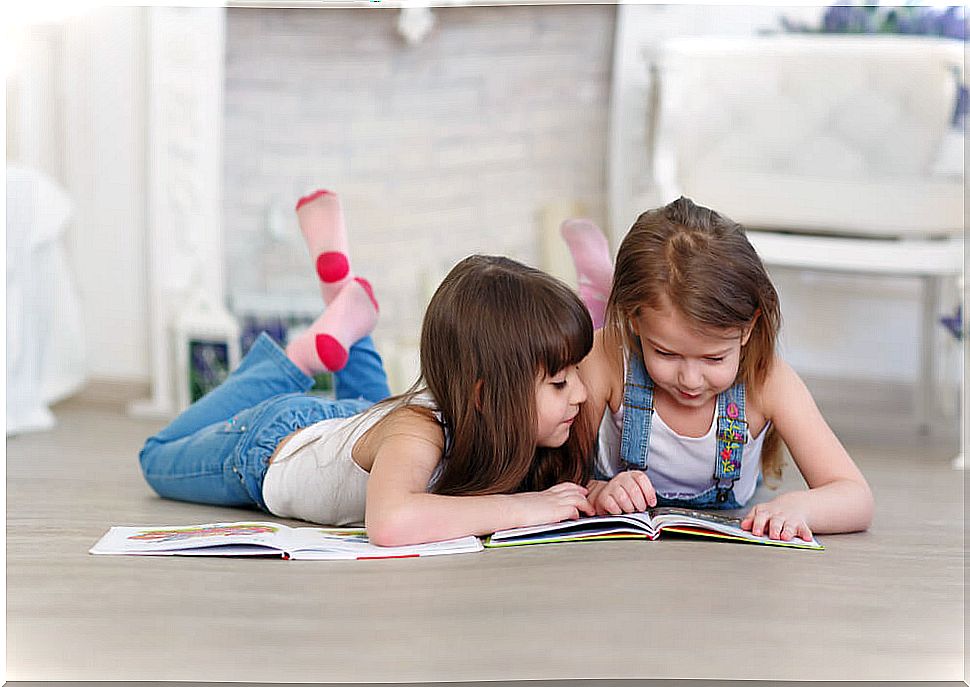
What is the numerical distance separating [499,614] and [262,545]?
28 cm

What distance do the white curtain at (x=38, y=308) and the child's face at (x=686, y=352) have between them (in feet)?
4.73

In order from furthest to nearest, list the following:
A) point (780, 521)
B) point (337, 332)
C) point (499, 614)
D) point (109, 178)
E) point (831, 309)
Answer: point (831, 309)
point (109, 178)
point (337, 332)
point (780, 521)
point (499, 614)

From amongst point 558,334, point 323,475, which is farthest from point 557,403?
point 323,475

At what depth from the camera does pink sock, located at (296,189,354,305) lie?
1.57 metres

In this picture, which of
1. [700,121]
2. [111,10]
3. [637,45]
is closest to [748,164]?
[700,121]

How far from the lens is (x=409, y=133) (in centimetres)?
284

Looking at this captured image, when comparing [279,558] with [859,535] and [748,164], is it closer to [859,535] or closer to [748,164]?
[859,535]

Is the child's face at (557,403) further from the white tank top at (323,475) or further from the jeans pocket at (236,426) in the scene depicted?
the jeans pocket at (236,426)

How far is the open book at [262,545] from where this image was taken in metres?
1.01

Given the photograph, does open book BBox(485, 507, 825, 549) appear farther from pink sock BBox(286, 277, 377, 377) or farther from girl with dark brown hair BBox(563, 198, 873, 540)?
pink sock BBox(286, 277, 377, 377)

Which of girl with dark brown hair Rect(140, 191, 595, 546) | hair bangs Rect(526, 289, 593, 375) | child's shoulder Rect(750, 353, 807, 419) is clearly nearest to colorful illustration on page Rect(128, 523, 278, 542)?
girl with dark brown hair Rect(140, 191, 595, 546)

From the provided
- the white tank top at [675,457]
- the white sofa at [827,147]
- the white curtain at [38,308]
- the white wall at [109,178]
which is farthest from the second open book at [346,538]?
the white wall at [109,178]

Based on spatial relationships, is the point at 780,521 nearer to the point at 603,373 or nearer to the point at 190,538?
the point at 603,373

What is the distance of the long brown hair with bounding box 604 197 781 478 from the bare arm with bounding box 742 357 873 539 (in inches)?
1.4
